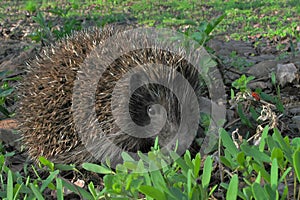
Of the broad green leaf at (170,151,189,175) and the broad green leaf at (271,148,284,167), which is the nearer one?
the broad green leaf at (271,148,284,167)

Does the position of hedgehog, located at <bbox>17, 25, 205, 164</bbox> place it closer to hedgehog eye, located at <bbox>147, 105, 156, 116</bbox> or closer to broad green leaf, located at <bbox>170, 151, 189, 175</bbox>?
hedgehog eye, located at <bbox>147, 105, 156, 116</bbox>

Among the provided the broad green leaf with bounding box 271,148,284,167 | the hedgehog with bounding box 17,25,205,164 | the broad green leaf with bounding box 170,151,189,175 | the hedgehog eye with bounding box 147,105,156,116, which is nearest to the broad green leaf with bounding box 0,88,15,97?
the hedgehog with bounding box 17,25,205,164

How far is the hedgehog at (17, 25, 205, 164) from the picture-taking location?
412 centimetres

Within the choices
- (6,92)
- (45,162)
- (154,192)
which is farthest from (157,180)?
(6,92)

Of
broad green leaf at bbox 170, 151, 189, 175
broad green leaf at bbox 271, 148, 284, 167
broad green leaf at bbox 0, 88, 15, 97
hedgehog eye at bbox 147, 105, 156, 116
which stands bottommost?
broad green leaf at bbox 0, 88, 15, 97

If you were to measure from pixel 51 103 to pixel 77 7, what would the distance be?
652 cm

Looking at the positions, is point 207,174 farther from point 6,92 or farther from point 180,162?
point 6,92

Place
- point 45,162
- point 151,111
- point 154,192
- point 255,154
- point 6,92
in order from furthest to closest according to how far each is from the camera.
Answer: point 6,92 < point 151,111 < point 45,162 < point 255,154 < point 154,192

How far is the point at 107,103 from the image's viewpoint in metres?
4.18

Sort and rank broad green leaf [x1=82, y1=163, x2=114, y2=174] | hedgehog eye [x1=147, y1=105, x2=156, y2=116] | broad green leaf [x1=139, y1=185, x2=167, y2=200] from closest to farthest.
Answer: broad green leaf [x1=139, y1=185, x2=167, y2=200], broad green leaf [x1=82, y1=163, x2=114, y2=174], hedgehog eye [x1=147, y1=105, x2=156, y2=116]

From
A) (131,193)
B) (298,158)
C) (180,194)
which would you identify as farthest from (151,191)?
(298,158)

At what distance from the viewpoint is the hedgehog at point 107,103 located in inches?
162

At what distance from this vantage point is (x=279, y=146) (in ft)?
8.73

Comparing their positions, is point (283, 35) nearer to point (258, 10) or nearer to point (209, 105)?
point (258, 10)
